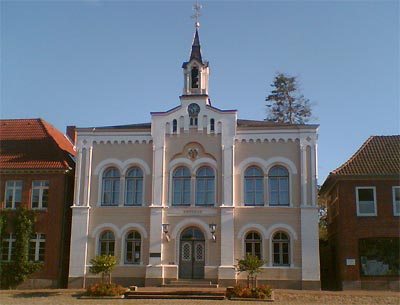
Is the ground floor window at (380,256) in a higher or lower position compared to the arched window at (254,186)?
lower

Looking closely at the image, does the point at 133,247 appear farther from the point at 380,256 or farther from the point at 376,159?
the point at 376,159

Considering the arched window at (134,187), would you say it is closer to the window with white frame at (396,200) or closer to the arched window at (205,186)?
the arched window at (205,186)

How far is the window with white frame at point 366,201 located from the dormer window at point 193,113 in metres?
9.24

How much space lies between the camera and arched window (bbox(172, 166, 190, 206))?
30484mm

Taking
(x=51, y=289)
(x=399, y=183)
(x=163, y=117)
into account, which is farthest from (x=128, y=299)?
(x=399, y=183)

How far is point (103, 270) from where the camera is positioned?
27609mm

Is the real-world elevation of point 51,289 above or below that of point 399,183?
below

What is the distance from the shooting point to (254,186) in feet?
98.9

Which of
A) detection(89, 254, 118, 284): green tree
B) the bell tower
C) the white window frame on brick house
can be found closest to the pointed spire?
the bell tower

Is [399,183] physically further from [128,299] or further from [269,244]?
[128,299]

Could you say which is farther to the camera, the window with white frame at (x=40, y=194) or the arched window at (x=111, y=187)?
the window with white frame at (x=40, y=194)

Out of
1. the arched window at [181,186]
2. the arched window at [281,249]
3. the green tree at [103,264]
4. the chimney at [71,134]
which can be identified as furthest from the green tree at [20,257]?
the arched window at [281,249]

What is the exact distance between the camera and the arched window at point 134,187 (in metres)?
30.8

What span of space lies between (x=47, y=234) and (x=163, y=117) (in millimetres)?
8892
